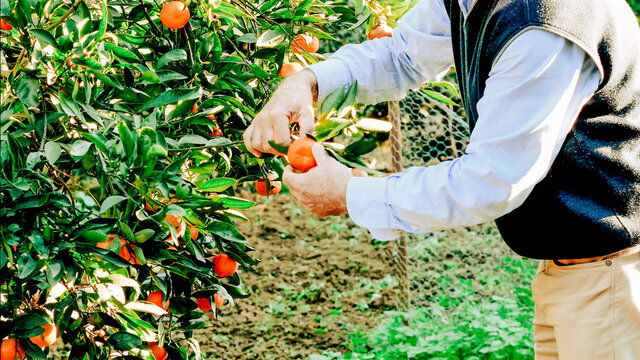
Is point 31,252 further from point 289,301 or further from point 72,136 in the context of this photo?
point 289,301

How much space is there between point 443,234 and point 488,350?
1.47 meters

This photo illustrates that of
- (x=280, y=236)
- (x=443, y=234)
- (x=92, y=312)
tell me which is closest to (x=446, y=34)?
(x=92, y=312)

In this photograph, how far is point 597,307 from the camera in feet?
5.35

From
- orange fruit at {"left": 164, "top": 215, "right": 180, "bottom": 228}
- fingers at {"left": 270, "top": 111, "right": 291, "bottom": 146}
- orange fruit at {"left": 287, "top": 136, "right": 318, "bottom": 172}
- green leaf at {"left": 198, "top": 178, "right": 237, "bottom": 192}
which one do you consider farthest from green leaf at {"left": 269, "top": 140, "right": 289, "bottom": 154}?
orange fruit at {"left": 164, "top": 215, "right": 180, "bottom": 228}

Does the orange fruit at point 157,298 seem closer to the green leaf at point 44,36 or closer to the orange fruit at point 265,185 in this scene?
the orange fruit at point 265,185

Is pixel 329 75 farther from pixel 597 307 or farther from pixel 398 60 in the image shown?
pixel 597 307

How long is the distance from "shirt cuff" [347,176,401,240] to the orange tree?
0.25 feet

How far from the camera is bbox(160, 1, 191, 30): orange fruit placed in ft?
5.47

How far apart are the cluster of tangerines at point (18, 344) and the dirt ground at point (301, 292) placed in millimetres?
1686

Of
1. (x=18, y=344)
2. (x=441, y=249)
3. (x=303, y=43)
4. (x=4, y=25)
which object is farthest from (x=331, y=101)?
(x=441, y=249)

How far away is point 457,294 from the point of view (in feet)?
12.9

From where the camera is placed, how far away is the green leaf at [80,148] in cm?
143

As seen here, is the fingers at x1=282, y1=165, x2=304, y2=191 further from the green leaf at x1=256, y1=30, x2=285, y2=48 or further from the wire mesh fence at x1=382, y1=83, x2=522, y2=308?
the wire mesh fence at x1=382, y1=83, x2=522, y2=308

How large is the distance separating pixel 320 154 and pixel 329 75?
421mm
